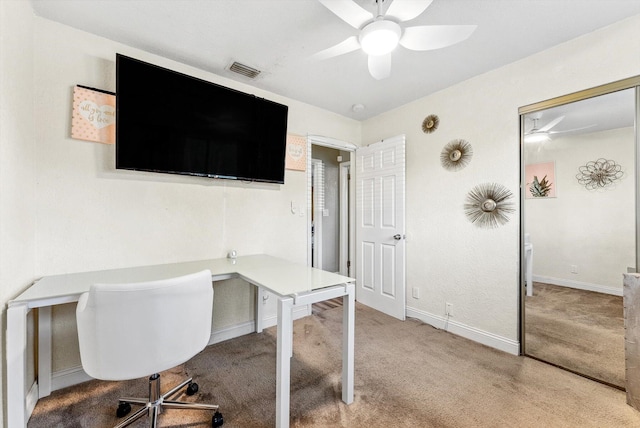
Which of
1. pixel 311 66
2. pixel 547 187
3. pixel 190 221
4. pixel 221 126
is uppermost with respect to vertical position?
pixel 311 66

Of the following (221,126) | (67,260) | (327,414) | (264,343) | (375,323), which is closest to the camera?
(327,414)

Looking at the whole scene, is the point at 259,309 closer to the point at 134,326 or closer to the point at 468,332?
the point at 134,326

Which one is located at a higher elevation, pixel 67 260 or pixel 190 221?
pixel 190 221

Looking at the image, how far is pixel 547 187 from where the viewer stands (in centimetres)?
213

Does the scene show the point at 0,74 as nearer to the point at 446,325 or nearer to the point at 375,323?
the point at 375,323

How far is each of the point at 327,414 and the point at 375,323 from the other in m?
1.42

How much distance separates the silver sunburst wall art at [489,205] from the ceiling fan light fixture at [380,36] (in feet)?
5.16

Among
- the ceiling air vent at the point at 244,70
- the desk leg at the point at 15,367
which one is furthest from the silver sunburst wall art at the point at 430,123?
the desk leg at the point at 15,367

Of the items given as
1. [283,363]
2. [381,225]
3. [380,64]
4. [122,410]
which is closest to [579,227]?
[381,225]

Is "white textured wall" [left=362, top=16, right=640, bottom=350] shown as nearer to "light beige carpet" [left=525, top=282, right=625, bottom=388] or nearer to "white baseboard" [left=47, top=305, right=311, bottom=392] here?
"light beige carpet" [left=525, top=282, right=625, bottom=388]

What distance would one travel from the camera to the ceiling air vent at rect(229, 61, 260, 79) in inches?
90.1

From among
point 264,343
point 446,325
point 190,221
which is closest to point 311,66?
point 190,221

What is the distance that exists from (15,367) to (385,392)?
1.96 m

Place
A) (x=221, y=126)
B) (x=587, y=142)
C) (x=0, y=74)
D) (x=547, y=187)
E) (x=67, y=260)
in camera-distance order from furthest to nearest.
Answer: (x=221, y=126)
(x=547, y=187)
(x=587, y=142)
(x=67, y=260)
(x=0, y=74)
